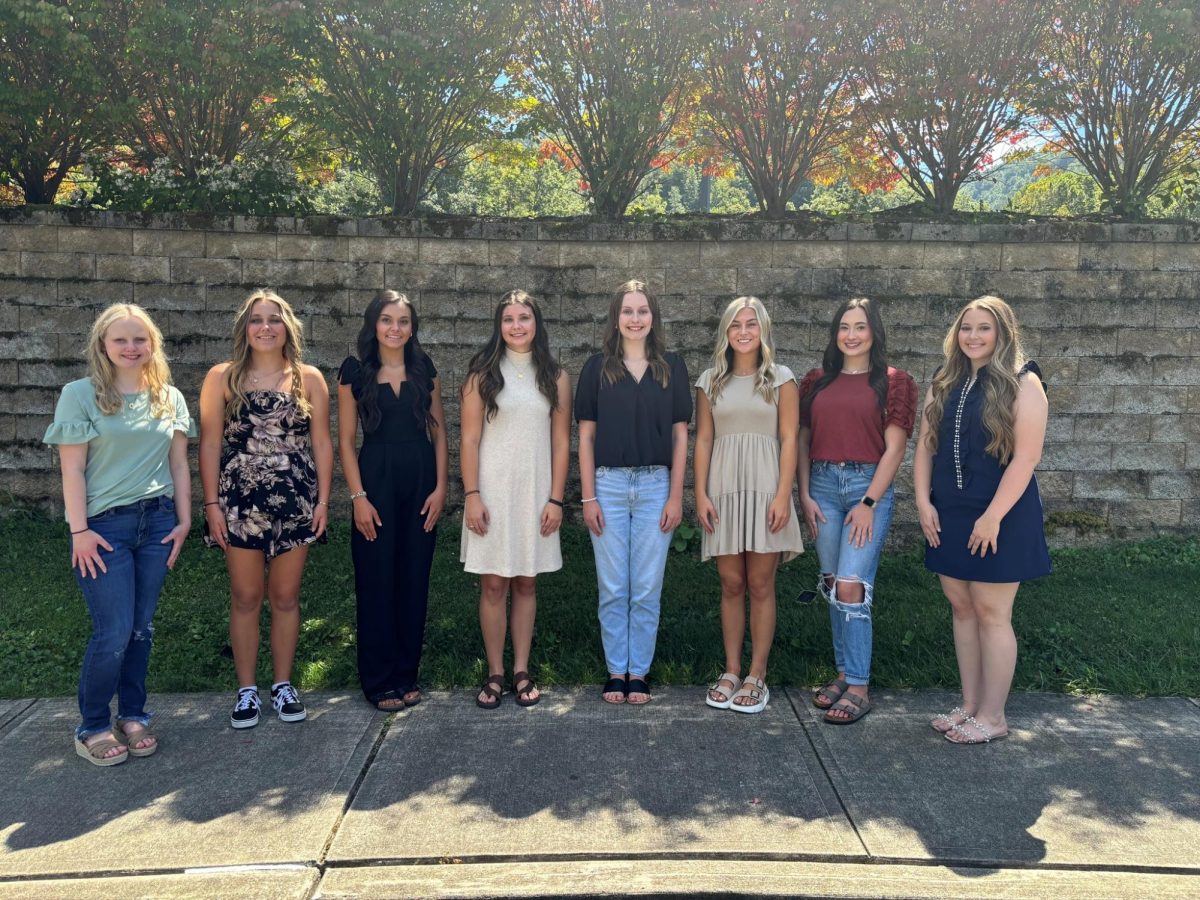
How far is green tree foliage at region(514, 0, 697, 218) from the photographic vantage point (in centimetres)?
670

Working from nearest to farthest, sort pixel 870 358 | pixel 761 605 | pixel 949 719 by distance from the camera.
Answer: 1. pixel 949 719
2. pixel 870 358
3. pixel 761 605

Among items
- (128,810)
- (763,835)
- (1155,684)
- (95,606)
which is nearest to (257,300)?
(95,606)

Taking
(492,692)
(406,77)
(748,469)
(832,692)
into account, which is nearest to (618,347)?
(748,469)

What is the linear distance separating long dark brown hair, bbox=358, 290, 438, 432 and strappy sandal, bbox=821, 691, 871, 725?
2.22m

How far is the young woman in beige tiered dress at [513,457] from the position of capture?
4539 mm

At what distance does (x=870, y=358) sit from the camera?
4.48 metres

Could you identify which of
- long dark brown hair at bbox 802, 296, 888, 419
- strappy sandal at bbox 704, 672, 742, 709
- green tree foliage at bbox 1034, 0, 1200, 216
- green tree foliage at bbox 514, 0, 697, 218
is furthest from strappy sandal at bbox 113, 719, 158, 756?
green tree foliage at bbox 1034, 0, 1200, 216

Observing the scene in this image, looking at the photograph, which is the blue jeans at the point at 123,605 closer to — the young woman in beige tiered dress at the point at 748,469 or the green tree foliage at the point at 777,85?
the young woman in beige tiered dress at the point at 748,469

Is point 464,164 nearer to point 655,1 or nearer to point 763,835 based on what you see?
point 655,1

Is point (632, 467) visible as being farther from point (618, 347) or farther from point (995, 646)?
point (995, 646)

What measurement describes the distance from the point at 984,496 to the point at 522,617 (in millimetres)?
2117

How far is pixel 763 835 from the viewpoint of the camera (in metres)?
3.40

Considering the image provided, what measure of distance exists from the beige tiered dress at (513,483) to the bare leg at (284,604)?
2.44 ft

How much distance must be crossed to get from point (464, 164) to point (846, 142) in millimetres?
2897
